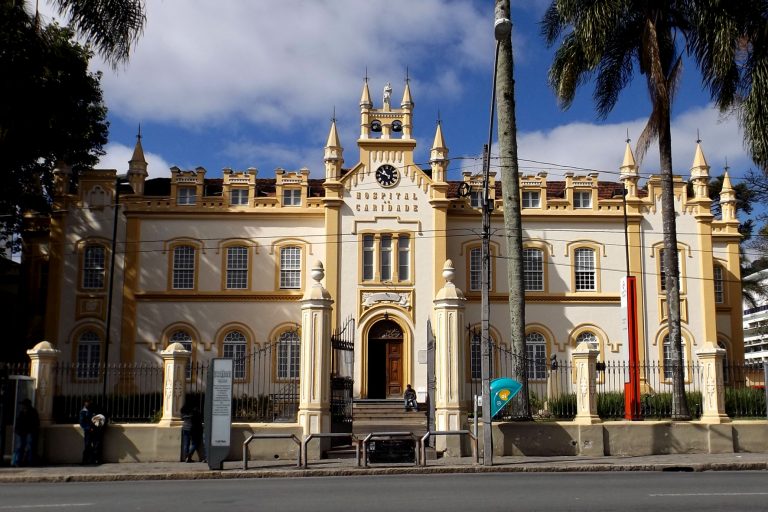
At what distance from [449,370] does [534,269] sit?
14811 mm

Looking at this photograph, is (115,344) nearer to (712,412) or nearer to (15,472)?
(15,472)

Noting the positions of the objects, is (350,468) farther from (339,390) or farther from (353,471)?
(339,390)

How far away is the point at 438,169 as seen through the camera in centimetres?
3164

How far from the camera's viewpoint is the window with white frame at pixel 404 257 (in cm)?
3147

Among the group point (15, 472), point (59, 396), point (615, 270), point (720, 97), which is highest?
point (720, 97)

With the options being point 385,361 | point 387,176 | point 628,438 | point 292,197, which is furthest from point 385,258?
point 628,438

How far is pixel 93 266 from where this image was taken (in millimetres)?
32156

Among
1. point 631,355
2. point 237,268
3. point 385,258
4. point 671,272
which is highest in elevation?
point 385,258

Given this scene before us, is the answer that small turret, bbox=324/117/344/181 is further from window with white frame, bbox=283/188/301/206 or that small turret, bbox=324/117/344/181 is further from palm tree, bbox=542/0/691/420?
palm tree, bbox=542/0/691/420

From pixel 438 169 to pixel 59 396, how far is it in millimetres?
16898

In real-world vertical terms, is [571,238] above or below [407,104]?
below

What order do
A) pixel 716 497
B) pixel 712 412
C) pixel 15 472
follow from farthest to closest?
pixel 712 412 < pixel 15 472 < pixel 716 497

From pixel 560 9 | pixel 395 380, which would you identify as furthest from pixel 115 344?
pixel 560 9

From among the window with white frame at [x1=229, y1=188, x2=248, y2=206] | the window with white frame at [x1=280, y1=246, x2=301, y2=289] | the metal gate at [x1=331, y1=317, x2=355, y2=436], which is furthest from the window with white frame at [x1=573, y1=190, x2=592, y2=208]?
the metal gate at [x1=331, y1=317, x2=355, y2=436]
